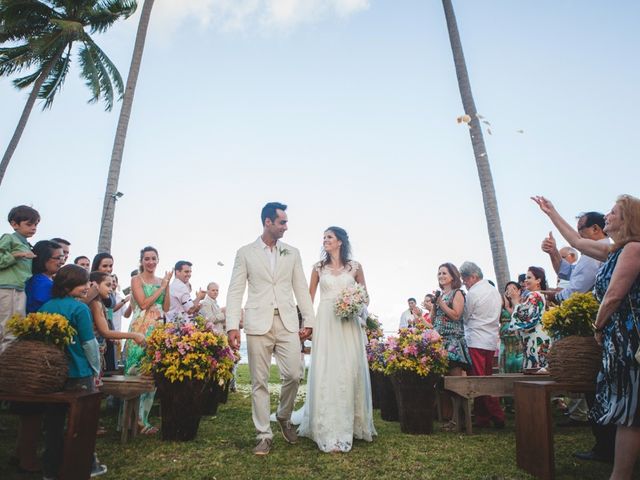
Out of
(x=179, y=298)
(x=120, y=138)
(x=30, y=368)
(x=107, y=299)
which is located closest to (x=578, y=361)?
(x=30, y=368)

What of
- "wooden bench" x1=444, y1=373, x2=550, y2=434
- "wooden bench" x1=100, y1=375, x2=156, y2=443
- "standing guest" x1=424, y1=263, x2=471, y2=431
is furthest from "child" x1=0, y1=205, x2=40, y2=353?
"standing guest" x1=424, y1=263, x2=471, y2=431

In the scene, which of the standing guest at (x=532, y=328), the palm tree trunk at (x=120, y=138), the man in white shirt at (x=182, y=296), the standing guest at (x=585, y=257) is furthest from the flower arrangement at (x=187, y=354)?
the palm tree trunk at (x=120, y=138)

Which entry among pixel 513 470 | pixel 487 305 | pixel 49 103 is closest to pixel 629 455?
pixel 513 470

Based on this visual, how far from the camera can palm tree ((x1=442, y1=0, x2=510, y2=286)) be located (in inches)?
436

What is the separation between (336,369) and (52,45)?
59.2ft

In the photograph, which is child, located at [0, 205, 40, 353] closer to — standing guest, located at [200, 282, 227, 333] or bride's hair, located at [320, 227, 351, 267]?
bride's hair, located at [320, 227, 351, 267]

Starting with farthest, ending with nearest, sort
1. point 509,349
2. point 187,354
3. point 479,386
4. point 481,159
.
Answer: point 481,159, point 509,349, point 479,386, point 187,354

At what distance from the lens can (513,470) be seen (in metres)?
4.36

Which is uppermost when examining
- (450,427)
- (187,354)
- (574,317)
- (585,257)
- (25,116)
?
(25,116)

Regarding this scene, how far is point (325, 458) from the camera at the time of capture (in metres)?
4.94

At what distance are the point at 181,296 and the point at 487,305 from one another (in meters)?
5.57

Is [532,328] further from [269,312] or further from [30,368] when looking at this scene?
[30,368]

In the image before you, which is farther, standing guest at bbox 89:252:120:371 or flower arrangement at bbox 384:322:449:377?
standing guest at bbox 89:252:120:371

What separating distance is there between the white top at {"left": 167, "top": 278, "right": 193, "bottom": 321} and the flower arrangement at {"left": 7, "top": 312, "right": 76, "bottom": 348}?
463 cm
